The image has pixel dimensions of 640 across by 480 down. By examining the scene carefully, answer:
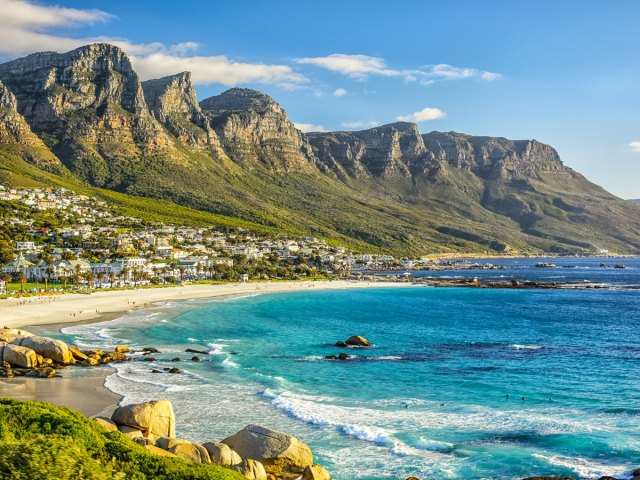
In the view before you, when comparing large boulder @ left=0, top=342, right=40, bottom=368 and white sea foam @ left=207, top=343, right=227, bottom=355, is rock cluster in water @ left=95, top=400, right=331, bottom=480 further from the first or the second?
white sea foam @ left=207, top=343, right=227, bottom=355

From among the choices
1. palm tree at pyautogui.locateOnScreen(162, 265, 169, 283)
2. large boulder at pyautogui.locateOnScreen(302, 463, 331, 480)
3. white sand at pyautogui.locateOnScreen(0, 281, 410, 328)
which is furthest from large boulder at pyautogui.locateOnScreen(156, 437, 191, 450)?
palm tree at pyautogui.locateOnScreen(162, 265, 169, 283)

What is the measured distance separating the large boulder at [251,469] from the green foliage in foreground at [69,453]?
14.1ft

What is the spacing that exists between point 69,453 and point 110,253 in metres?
143

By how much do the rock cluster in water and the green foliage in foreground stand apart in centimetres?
326

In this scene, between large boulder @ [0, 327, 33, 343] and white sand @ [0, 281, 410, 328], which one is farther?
white sand @ [0, 281, 410, 328]

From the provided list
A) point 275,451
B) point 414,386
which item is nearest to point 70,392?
point 275,451

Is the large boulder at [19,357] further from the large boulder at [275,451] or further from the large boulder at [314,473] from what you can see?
the large boulder at [314,473]

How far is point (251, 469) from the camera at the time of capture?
73.2 ft

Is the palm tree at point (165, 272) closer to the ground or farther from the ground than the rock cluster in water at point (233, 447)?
closer to the ground

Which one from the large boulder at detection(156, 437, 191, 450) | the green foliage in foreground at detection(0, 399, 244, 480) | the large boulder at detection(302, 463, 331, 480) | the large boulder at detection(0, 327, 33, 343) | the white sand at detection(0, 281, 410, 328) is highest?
the green foliage in foreground at detection(0, 399, 244, 480)

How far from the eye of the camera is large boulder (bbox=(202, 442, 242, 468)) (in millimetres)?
22625

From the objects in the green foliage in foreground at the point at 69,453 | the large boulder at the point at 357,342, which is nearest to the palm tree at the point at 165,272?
the large boulder at the point at 357,342

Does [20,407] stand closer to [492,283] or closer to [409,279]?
[492,283]

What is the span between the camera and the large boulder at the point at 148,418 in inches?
1029
